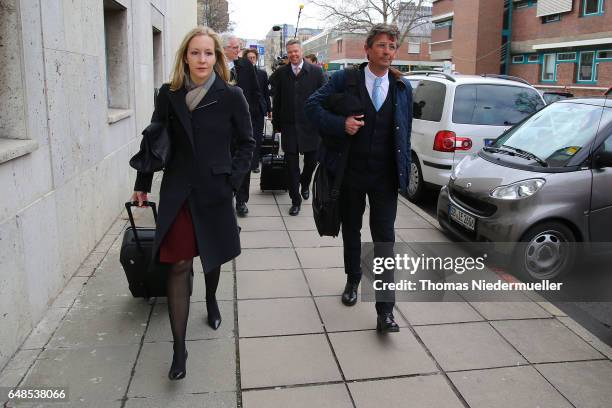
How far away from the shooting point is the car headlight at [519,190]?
493 cm

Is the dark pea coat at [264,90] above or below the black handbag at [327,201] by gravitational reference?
above

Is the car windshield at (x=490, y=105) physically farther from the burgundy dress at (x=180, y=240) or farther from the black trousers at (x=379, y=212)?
the burgundy dress at (x=180, y=240)

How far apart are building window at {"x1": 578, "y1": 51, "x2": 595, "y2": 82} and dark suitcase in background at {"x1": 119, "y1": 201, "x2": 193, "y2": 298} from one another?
108 ft

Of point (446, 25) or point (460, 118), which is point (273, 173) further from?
point (446, 25)

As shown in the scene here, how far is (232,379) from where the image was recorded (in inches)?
123

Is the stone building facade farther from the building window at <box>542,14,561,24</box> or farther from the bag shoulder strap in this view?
the building window at <box>542,14,561,24</box>

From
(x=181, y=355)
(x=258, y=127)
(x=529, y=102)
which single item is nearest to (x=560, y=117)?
(x=529, y=102)

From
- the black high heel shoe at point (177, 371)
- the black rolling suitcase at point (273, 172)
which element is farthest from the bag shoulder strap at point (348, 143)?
the black rolling suitcase at point (273, 172)

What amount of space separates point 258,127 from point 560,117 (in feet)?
11.8

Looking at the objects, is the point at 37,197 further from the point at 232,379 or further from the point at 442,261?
the point at 442,261

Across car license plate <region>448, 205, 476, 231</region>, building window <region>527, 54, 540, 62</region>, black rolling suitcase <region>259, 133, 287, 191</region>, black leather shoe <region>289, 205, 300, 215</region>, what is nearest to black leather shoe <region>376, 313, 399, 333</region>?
car license plate <region>448, 205, 476, 231</region>

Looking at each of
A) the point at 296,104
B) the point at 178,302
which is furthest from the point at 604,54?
the point at 178,302

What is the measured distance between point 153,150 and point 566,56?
117ft

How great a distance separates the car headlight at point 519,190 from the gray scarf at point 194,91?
A: 3073 mm
